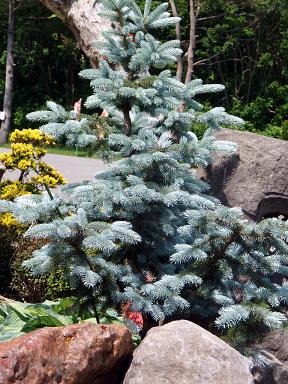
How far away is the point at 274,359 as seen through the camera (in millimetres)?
5355

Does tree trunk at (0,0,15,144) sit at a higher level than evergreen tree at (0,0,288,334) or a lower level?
lower

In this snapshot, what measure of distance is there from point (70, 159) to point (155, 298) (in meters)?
15.4

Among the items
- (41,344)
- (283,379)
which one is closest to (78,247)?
(41,344)

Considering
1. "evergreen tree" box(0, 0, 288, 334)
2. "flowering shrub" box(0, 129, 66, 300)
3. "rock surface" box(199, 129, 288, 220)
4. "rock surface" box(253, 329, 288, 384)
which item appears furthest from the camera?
"flowering shrub" box(0, 129, 66, 300)

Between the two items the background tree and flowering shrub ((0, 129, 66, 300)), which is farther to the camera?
the background tree

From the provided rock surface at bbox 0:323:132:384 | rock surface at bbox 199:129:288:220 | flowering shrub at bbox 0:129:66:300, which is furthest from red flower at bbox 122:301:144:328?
flowering shrub at bbox 0:129:66:300

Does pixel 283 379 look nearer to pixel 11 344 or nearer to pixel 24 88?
pixel 11 344

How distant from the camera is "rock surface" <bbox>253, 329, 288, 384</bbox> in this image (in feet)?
17.0

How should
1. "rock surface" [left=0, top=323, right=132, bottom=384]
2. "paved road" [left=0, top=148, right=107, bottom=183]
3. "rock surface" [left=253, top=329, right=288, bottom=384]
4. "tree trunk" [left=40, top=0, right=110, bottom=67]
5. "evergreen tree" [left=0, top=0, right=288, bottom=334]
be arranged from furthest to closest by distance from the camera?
"paved road" [left=0, top=148, right=107, bottom=183]
"tree trunk" [left=40, top=0, right=110, bottom=67]
"rock surface" [left=253, top=329, right=288, bottom=384]
"evergreen tree" [left=0, top=0, right=288, bottom=334]
"rock surface" [left=0, top=323, right=132, bottom=384]

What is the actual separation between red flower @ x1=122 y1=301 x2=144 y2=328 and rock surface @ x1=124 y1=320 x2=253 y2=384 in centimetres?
86

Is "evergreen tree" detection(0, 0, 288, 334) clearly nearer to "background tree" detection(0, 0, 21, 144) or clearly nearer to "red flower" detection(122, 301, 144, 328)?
"red flower" detection(122, 301, 144, 328)

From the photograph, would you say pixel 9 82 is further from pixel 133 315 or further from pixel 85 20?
pixel 133 315

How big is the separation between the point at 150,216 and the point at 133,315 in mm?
677

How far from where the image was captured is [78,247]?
494 centimetres
